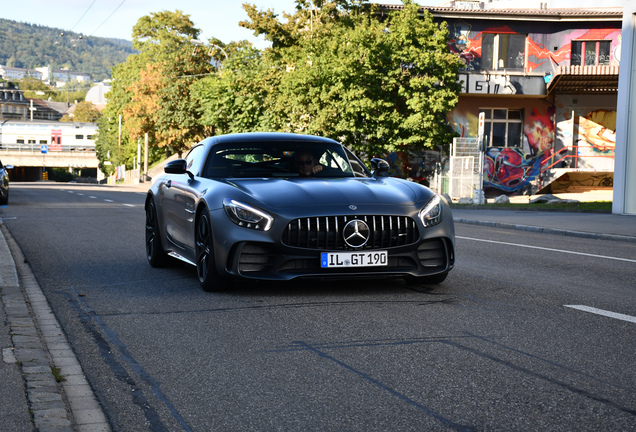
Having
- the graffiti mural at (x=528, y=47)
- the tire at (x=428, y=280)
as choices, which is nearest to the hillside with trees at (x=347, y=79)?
the graffiti mural at (x=528, y=47)

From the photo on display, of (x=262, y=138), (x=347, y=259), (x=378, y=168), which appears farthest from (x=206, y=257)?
(x=378, y=168)

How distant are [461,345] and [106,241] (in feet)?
29.2

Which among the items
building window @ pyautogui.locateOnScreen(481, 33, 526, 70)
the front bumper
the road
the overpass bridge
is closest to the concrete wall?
the road

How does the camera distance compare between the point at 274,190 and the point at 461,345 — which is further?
the point at 274,190

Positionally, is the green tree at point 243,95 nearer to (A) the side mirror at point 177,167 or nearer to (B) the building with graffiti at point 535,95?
(B) the building with graffiti at point 535,95

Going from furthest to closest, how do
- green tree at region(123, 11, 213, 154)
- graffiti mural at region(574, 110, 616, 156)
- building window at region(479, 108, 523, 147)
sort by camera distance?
green tree at region(123, 11, 213, 154) → building window at region(479, 108, 523, 147) → graffiti mural at region(574, 110, 616, 156)

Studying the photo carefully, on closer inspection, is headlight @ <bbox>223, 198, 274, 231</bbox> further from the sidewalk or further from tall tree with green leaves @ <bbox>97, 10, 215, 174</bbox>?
tall tree with green leaves @ <bbox>97, 10, 215, 174</bbox>

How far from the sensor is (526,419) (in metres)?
3.83

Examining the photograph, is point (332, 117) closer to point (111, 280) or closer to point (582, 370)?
point (111, 280)

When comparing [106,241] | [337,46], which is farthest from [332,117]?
[106,241]

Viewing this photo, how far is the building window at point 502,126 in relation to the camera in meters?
42.5

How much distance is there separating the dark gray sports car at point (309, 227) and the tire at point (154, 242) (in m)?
1.20

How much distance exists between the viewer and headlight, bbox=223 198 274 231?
7156 mm

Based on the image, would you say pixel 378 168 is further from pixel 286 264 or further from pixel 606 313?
pixel 606 313
